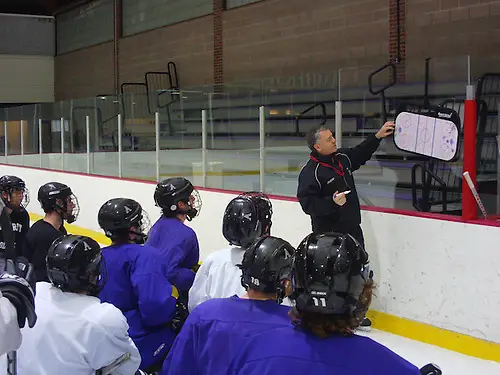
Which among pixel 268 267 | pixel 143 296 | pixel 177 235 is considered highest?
pixel 268 267

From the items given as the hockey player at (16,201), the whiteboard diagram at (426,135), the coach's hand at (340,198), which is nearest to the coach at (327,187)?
the coach's hand at (340,198)

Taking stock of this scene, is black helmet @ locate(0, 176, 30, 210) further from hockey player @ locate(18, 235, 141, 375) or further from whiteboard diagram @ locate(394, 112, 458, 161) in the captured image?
whiteboard diagram @ locate(394, 112, 458, 161)

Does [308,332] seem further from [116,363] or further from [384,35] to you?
[384,35]

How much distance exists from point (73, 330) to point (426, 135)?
11.1 feet

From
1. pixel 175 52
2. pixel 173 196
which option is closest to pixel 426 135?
pixel 173 196

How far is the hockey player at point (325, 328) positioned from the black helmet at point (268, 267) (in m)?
0.33

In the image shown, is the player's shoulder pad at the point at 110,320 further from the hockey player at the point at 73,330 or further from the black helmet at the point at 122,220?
the black helmet at the point at 122,220

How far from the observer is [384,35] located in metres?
9.21

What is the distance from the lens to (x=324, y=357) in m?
1.41

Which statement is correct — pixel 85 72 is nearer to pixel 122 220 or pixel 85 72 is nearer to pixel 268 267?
pixel 122 220

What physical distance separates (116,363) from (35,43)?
18.9 metres

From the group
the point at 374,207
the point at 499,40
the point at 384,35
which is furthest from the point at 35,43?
the point at 374,207

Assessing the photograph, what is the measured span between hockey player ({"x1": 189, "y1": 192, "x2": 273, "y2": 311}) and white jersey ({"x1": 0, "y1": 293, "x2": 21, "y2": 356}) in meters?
1.08

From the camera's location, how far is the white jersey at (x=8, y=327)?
161 cm
